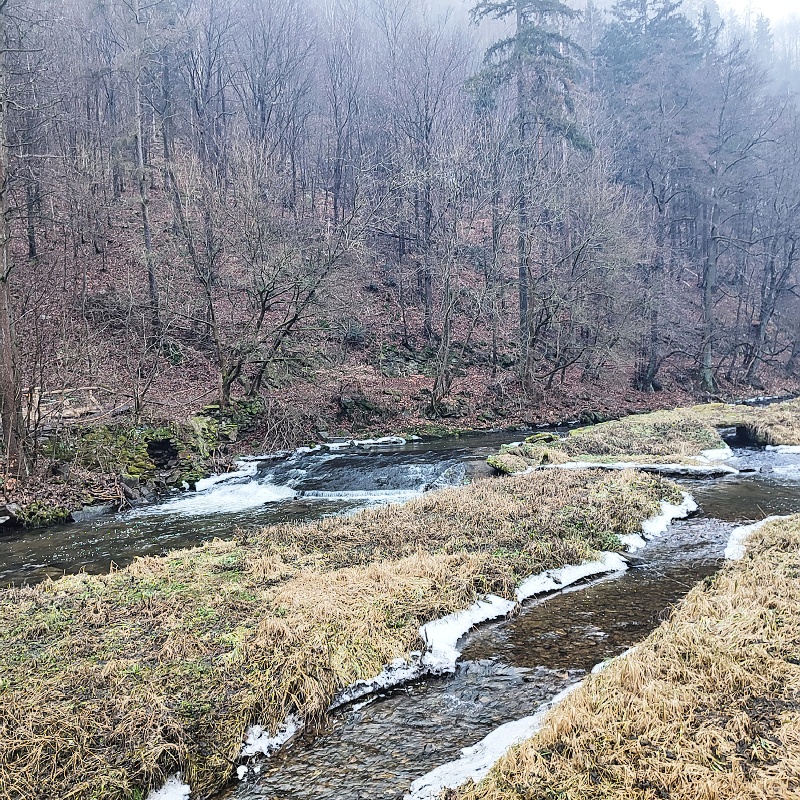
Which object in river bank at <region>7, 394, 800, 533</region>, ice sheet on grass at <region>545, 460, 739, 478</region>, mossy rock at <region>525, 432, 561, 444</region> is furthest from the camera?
mossy rock at <region>525, 432, 561, 444</region>

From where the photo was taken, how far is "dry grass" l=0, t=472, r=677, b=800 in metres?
4.03

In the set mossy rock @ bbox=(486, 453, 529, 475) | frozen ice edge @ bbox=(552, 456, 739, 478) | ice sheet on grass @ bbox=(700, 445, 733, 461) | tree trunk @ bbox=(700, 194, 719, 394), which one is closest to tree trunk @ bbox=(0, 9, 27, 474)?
mossy rock @ bbox=(486, 453, 529, 475)

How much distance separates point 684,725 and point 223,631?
152 inches

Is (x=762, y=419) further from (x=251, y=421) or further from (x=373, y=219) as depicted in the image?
(x=251, y=421)

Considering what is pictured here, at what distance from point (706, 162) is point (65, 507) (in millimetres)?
30950

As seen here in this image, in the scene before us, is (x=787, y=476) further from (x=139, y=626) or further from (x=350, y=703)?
(x=139, y=626)

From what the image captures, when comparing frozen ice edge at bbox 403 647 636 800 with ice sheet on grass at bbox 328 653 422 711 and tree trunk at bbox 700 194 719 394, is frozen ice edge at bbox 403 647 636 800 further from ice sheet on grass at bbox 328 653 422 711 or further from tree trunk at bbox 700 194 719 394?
tree trunk at bbox 700 194 719 394

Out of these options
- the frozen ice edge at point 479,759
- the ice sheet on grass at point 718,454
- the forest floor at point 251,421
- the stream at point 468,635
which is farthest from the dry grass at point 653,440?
the frozen ice edge at point 479,759

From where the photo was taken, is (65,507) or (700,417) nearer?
(65,507)

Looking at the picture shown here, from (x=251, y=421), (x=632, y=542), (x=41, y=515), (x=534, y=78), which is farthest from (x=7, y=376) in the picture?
(x=534, y=78)

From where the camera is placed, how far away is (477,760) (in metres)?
3.95

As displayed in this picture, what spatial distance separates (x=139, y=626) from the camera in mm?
5684

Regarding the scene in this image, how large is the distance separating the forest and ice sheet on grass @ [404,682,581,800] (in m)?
11.5

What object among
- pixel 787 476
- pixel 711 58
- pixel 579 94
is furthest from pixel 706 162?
pixel 787 476
